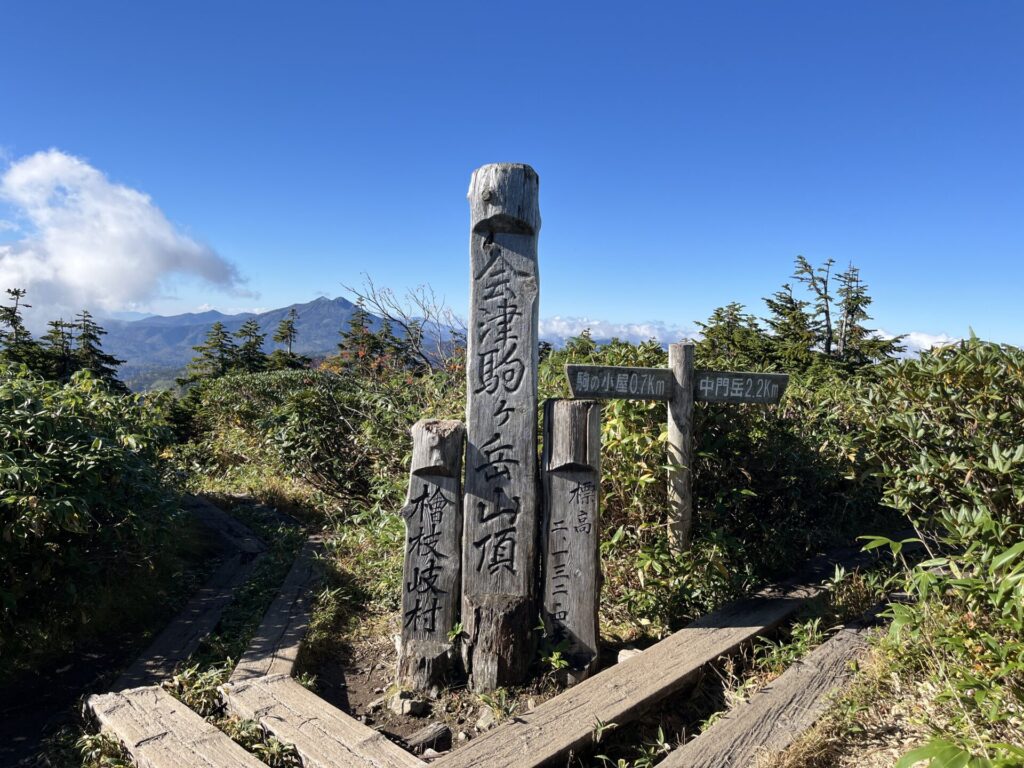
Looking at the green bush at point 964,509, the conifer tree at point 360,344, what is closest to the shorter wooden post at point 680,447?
the green bush at point 964,509

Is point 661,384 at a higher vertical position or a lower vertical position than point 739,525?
higher

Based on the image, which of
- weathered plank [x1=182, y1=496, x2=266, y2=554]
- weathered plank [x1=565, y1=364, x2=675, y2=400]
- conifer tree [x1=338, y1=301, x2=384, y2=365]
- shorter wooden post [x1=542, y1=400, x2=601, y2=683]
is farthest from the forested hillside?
conifer tree [x1=338, y1=301, x2=384, y2=365]

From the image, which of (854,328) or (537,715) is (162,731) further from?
(854,328)

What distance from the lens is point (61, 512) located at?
3.33m

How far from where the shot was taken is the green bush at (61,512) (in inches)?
132

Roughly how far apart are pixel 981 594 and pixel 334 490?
19.4 ft

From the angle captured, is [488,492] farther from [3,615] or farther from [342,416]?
[342,416]

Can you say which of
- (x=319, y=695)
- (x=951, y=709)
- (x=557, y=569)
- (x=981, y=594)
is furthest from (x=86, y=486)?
(x=981, y=594)

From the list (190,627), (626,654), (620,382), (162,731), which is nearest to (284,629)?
(190,627)

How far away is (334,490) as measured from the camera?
23.1 ft

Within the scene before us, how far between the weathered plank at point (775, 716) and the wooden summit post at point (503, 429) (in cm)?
107

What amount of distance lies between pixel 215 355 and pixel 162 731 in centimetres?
1873

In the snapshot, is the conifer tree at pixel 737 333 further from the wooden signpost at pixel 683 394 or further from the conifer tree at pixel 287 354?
the conifer tree at pixel 287 354

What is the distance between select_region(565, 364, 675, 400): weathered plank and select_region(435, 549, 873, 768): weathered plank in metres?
1.39
